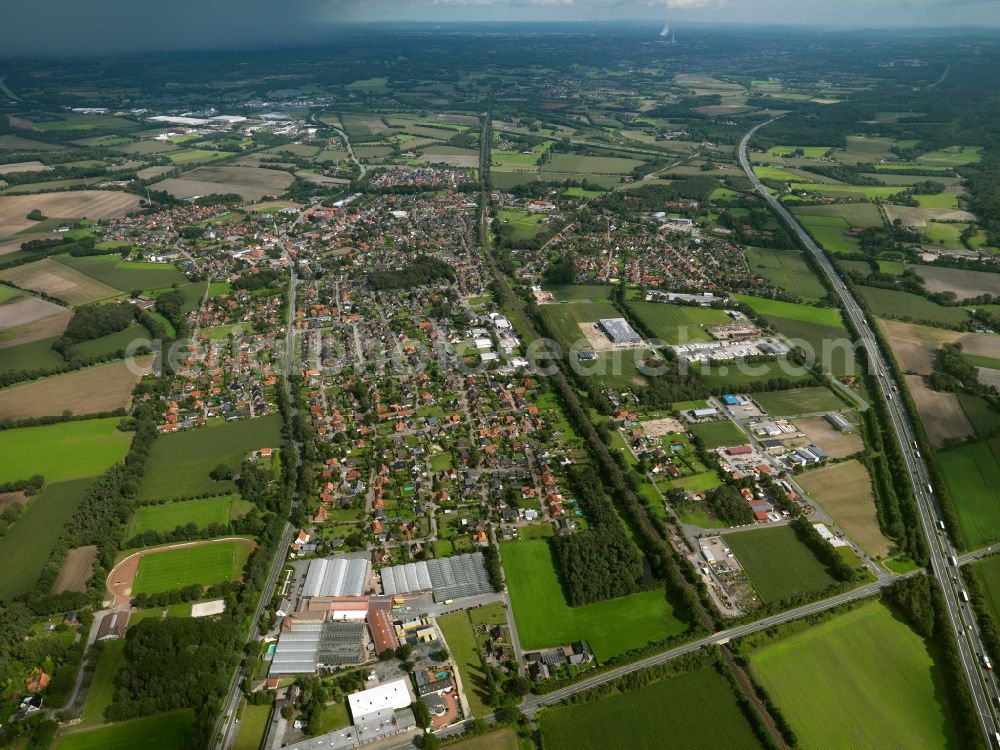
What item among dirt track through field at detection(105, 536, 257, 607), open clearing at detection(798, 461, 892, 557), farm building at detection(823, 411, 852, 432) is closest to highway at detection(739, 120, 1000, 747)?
open clearing at detection(798, 461, 892, 557)

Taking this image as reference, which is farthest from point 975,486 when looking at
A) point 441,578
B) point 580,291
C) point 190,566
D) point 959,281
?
point 190,566

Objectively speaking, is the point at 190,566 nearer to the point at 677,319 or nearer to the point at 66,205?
the point at 677,319

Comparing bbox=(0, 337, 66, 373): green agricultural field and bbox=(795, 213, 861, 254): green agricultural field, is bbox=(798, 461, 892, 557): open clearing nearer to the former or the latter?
bbox=(795, 213, 861, 254): green agricultural field

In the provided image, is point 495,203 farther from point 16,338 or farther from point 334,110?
point 334,110

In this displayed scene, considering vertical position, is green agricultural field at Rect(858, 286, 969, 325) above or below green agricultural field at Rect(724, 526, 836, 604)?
below

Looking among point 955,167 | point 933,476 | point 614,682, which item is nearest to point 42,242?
point 614,682

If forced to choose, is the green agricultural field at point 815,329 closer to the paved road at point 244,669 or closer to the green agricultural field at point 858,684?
the green agricultural field at point 858,684

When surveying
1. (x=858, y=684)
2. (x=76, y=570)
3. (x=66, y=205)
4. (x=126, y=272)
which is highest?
(x=66, y=205)
